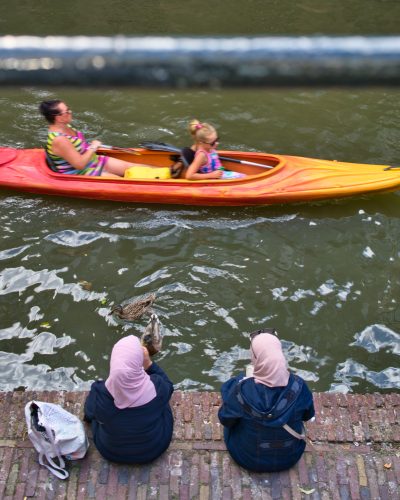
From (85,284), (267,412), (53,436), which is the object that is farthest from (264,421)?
(85,284)

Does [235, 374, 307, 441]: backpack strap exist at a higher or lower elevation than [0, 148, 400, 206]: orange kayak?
lower

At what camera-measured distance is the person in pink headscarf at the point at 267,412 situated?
14.0ft

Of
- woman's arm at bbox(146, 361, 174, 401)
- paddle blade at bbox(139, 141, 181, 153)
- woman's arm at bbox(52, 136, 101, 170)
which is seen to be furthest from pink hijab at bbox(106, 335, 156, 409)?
paddle blade at bbox(139, 141, 181, 153)

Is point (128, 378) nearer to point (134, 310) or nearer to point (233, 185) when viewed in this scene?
point (134, 310)

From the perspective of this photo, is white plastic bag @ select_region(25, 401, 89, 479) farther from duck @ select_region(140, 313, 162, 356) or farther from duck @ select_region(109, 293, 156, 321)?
duck @ select_region(109, 293, 156, 321)

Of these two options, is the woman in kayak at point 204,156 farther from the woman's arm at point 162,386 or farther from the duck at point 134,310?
the woman's arm at point 162,386

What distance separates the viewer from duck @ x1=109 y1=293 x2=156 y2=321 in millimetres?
6160

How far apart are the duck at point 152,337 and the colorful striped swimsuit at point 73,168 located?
116 inches

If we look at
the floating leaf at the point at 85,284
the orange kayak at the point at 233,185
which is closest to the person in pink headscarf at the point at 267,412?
the floating leaf at the point at 85,284

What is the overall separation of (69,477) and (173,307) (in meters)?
2.27

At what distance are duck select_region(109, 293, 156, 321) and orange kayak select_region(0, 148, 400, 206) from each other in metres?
1.93

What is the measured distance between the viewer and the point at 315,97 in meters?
10.7

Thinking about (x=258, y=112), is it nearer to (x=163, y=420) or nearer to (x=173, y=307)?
(x=173, y=307)
